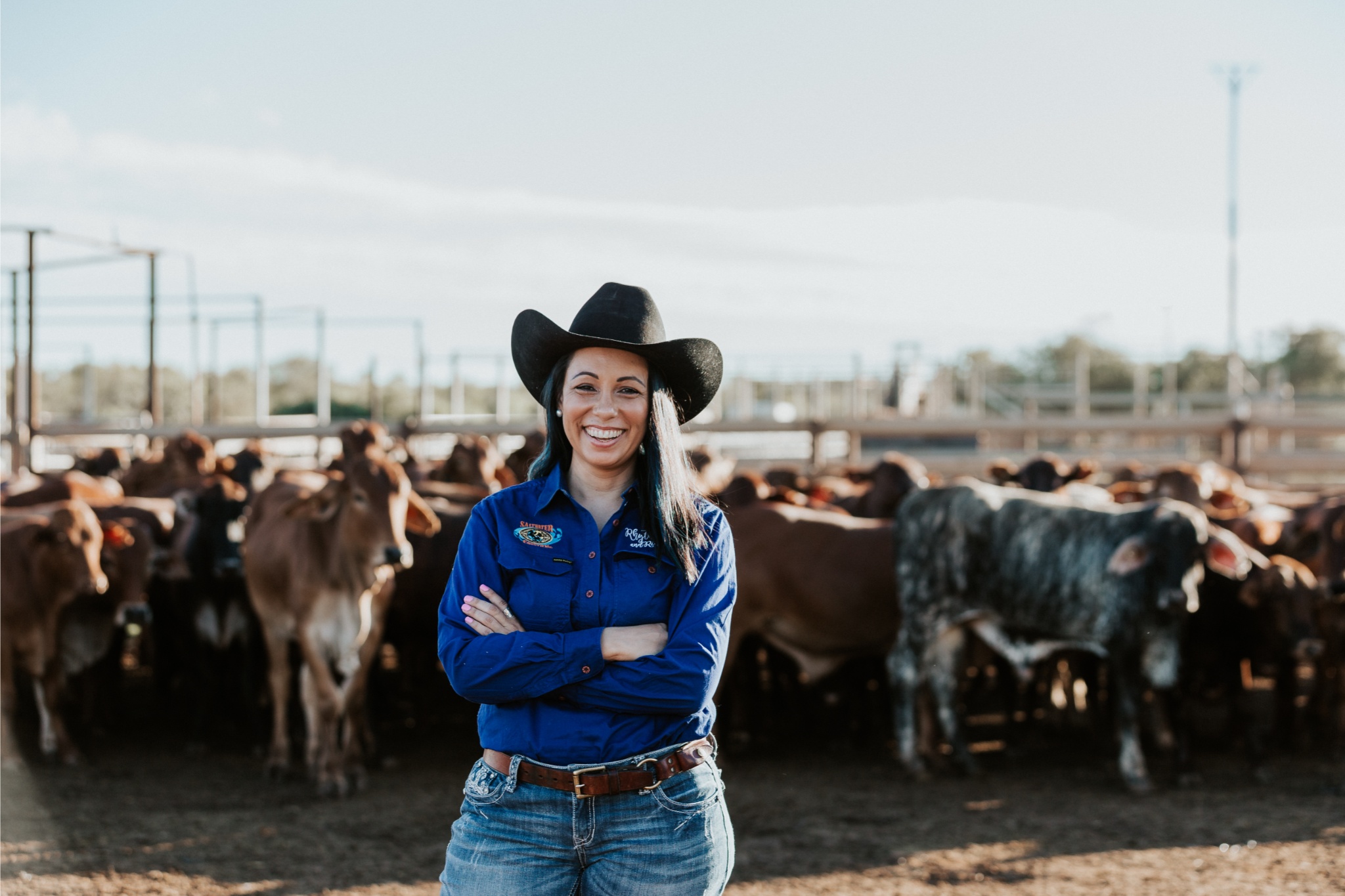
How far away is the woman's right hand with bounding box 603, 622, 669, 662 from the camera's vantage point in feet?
8.88

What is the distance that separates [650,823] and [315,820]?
4.47 metres

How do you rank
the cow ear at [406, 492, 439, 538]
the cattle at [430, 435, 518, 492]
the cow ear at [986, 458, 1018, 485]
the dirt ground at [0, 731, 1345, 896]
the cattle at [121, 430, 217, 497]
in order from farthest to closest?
the cattle at [121, 430, 217, 497], the cattle at [430, 435, 518, 492], the cow ear at [986, 458, 1018, 485], the cow ear at [406, 492, 439, 538], the dirt ground at [0, 731, 1345, 896]

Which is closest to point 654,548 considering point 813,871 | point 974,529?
point 813,871

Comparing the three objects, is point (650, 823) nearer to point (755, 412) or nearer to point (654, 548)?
point (654, 548)

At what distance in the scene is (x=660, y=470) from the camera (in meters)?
2.91

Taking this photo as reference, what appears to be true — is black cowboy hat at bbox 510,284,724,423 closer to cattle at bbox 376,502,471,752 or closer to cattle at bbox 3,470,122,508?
cattle at bbox 376,502,471,752

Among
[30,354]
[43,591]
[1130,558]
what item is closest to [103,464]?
[30,354]

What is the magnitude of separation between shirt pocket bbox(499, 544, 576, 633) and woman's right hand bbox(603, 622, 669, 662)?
0.12m

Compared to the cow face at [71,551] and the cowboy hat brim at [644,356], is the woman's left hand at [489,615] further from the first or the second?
the cow face at [71,551]

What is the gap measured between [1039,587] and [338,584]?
393 cm

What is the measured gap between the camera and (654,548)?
2.85 metres

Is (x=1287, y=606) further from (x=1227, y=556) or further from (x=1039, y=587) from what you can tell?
(x=1039, y=587)

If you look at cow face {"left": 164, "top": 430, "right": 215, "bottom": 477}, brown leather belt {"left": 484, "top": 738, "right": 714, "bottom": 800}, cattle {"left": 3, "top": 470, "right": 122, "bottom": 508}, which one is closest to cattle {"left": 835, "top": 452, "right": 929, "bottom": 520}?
cattle {"left": 3, "top": 470, "right": 122, "bottom": 508}

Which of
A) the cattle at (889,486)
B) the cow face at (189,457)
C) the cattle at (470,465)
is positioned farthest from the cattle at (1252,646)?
the cow face at (189,457)
